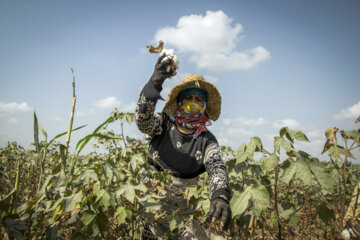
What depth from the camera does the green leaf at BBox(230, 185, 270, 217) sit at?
3.98 feet

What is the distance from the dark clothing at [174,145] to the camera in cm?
187

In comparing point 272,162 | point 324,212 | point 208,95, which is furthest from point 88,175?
point 208,95

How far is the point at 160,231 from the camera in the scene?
2.01 meters

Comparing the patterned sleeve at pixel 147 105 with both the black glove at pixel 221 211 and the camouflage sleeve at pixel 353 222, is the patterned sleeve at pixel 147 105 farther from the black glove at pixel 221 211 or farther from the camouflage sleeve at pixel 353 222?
the camouflage sleeve at pixel 353 222

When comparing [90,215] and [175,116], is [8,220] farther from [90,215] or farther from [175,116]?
[175,116]

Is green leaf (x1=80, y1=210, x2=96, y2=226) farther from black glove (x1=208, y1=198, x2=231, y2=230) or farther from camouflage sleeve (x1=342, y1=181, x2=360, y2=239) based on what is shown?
camouflage sleeve (x1=342, y1=181, x2=360, y2=239)

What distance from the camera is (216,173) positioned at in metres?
1.90

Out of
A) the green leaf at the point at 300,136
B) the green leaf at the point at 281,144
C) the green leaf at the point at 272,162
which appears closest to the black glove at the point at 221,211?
the green leaf at the point at 272,162

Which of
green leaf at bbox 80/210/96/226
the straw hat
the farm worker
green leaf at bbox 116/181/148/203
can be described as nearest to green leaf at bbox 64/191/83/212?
green leaf at bbox 80/210/96/226

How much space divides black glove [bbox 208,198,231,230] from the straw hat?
115 centimetres

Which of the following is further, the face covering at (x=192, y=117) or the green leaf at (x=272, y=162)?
the face covering at (x=192, y=117)

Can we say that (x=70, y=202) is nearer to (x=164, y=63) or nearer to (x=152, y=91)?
(x=152, y=91)

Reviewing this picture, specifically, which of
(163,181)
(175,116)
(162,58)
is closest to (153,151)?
(175,116)

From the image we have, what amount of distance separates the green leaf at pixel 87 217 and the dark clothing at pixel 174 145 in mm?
818
